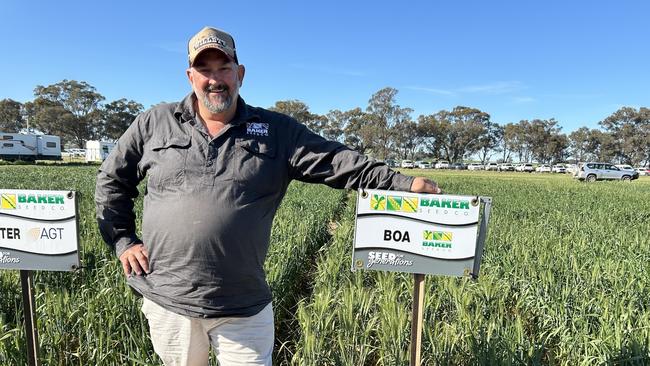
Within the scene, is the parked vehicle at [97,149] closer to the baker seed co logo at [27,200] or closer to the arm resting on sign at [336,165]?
the baker seed co logo at [27,200]

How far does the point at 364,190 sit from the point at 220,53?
2.95 feet

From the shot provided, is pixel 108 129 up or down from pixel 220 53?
up

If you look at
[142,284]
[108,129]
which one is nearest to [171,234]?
[142,284]

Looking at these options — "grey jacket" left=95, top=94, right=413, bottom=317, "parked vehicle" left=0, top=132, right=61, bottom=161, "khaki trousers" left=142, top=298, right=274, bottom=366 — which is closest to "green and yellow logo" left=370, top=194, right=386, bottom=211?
"grey jacket" left=95, top=94, right=413, bottom=317

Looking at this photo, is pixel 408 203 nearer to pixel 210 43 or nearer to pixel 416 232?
pixel 416 232

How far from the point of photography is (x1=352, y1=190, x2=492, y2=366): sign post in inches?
69.5

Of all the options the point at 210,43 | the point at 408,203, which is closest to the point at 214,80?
the point at 210,43

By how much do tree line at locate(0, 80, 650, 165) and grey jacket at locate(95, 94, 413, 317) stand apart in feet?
191

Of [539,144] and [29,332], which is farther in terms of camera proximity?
[539,144]

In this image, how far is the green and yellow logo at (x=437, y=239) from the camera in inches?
70.5

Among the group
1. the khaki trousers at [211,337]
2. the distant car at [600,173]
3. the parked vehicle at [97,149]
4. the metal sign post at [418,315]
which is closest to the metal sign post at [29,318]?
the khaki trousers at [211,337]

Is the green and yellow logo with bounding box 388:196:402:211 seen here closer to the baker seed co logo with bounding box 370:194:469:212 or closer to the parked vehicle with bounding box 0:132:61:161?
the baker seed co logo with bounding box 370:194:469:212

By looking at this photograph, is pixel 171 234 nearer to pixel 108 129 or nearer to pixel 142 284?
pixel 142 284

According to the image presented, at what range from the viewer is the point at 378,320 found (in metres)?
3.20
